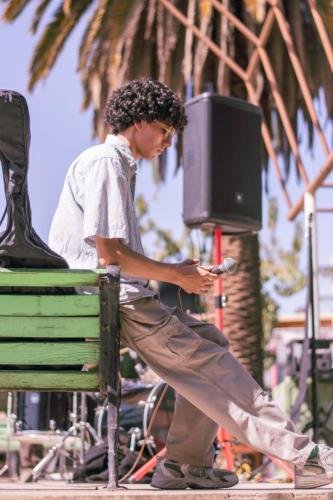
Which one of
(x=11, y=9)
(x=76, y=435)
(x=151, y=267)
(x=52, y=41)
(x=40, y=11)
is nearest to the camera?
(x=151, y=267)

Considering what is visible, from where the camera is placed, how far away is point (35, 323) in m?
3.75

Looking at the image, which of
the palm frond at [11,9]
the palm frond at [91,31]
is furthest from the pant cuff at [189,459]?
the palm frond at [11,9]

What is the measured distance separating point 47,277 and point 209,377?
2.30ft

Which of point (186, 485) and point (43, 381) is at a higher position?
point (43, 381)

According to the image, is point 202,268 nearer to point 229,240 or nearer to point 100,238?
point 100,238

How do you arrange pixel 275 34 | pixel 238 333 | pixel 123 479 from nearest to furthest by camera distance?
pixel 123 479 → pixel 238 333 → pixel 275 34

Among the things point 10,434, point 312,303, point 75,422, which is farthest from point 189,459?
point 10,434

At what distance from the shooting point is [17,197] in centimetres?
374

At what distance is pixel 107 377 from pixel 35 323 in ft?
1.07

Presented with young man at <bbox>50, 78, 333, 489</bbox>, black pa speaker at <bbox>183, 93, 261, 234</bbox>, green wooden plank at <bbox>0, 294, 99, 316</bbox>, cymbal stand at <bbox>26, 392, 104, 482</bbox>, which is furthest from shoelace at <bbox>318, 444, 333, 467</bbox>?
cymbal stand at <bbox>26, 392, 104, 482</bbox>

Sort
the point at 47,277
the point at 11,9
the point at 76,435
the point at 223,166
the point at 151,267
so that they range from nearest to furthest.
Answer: the point at 47,277 < the point at 151,267 < the point at 223,166 < the point at 76,435 < the point at 11,9

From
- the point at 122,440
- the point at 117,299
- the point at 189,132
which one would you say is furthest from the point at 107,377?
the point at 122,440

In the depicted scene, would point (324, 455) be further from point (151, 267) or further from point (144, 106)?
point (144, 106)

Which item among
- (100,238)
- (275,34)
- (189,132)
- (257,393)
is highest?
(275,34)
